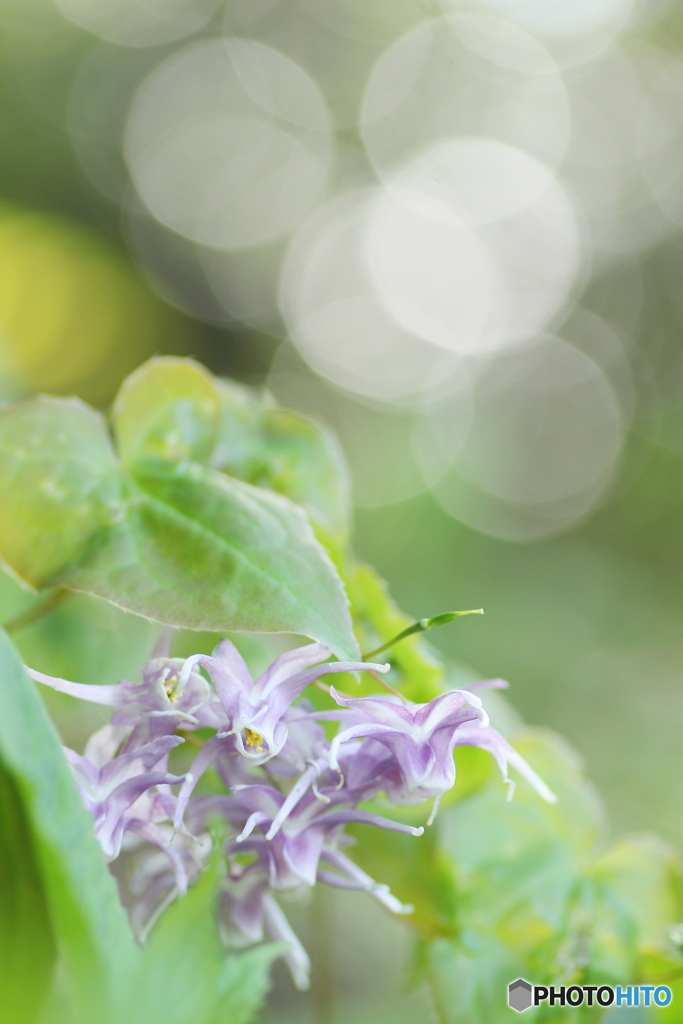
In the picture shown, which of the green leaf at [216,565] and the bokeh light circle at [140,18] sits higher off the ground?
the green leaf at [216,565]

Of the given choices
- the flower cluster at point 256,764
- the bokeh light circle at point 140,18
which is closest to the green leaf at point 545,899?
the flower cluster at point 256,764

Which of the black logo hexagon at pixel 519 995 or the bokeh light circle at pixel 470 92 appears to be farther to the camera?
the bokeh light circle at pixel 470 92

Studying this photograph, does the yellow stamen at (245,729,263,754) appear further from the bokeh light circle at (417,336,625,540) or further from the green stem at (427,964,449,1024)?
the bokeh light circle at (417,336,625,540)

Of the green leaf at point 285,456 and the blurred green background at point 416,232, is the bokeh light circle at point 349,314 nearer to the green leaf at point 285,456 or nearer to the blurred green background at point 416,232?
the blurred green background at point 416,232

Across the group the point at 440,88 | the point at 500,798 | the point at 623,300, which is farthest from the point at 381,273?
the point at 500,798

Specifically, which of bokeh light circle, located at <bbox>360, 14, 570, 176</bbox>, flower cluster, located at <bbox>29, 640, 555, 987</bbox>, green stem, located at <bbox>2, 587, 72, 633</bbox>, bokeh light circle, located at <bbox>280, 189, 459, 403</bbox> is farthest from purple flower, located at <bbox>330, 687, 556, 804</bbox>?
bokeh light circle, located at <bbox>360, 14, 570, 176</bbox>

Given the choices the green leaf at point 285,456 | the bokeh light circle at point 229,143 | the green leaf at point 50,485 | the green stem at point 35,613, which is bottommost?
the bokeh light circle at point 229,143

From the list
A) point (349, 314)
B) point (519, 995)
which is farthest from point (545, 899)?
point (349, 314)
